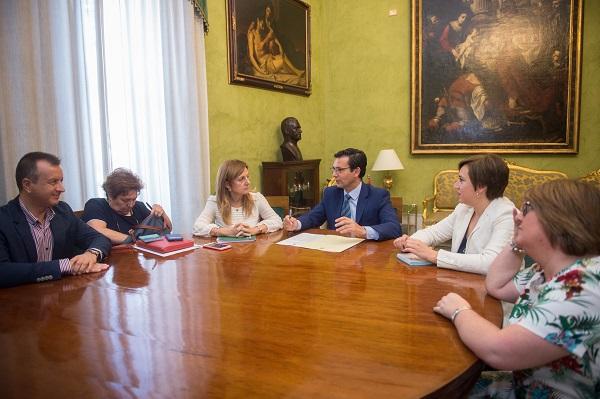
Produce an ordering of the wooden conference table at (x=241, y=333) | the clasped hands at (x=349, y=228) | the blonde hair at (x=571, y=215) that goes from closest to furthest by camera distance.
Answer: the wooden conference table at (x=241, y=333) → the blonde hair at (x=571, y=215) → the clasped hands at (x=349, y=228)

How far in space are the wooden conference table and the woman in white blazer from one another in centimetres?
8

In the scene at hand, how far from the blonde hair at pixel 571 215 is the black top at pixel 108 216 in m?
2.46

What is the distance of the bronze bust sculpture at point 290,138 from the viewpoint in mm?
5289

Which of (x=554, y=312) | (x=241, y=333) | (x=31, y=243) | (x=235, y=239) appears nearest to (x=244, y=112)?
(x=235, y=239)

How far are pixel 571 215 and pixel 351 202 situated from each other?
2068 mm

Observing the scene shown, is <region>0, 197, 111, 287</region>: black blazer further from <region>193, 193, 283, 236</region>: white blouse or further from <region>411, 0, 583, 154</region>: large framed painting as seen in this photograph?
<region>411, 0, 583, 154</region>: large framed painting

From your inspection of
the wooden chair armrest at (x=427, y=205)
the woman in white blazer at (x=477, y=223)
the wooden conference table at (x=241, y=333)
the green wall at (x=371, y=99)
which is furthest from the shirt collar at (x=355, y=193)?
Result: the wooden chair armrest at (x=427, y=205)

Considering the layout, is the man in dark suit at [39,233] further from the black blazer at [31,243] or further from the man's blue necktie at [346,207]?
the man's blue necktie at [346,207]

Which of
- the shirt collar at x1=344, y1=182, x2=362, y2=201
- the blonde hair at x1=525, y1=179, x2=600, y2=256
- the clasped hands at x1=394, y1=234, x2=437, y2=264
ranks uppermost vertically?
the blonde hair at x1=525, y1=179, x2=600, y2=256

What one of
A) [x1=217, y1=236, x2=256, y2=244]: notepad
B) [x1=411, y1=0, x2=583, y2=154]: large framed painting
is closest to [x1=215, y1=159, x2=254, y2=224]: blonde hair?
[x1=217, y1=236, x2=256, y2=244]: notepad

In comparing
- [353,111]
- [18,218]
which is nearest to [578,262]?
[18,218]

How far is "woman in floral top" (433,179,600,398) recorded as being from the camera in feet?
3.68

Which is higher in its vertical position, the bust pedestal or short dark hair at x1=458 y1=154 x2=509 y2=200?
short dark hair at x1=458 y1=154 x2=509 y2=200

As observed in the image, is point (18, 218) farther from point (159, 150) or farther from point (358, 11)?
point (358, 11)
